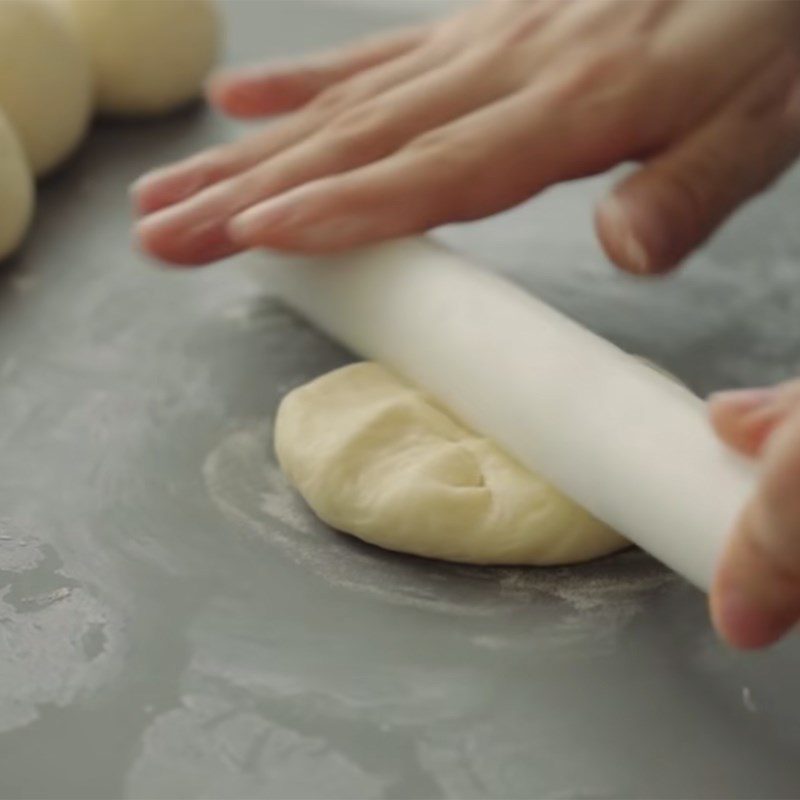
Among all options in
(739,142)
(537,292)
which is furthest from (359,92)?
(739,142)

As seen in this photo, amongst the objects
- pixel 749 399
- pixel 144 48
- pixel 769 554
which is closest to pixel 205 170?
pixel 144 48

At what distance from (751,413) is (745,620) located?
0.14 meters

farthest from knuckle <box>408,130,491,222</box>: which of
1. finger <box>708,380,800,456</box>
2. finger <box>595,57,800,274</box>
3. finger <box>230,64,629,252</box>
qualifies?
finger <box>708,380,800,456</box>

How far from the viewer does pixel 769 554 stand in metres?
0.79

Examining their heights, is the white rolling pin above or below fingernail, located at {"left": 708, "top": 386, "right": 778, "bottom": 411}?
below

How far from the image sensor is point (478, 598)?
1042mm

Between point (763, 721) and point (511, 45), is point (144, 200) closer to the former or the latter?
point (511, 45)

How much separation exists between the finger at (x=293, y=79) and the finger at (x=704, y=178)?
36 centimetres

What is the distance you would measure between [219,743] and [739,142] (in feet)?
2.39

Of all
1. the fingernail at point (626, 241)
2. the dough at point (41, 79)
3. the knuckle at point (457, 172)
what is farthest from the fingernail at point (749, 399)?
the dough at point (41, 79)

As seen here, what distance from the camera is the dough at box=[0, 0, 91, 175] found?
151 centimetres

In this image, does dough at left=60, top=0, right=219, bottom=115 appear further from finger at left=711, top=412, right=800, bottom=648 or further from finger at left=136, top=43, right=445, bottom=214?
finger at left=711, top=412, right=800, bottom=648

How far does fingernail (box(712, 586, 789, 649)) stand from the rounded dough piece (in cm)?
88

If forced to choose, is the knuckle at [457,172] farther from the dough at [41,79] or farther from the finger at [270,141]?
the dough at [41,79]
